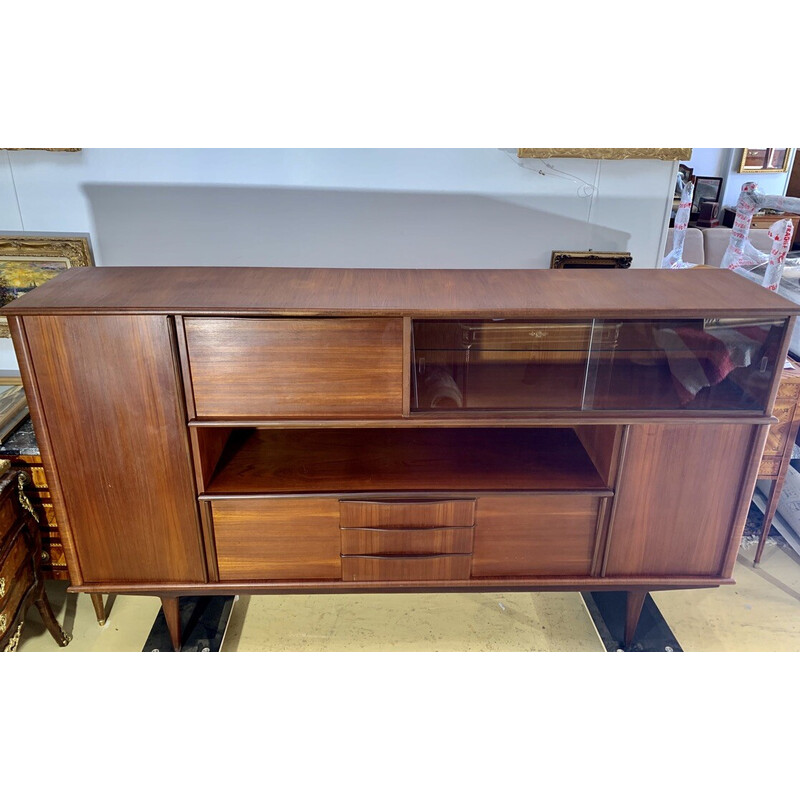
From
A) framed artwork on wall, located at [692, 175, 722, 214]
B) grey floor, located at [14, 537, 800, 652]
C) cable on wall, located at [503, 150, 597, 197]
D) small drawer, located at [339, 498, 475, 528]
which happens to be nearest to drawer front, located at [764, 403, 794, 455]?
grey floor, located at [14, 537, 800, 652]

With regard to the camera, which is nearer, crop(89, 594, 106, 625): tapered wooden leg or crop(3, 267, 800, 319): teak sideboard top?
crop(3, 267, 800, 319): teak sideboard top

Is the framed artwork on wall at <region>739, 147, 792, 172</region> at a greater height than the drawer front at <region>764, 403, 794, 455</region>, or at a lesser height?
greater

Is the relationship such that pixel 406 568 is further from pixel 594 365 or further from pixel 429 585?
pixel 594 365

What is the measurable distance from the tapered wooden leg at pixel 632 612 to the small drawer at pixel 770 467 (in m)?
0.69

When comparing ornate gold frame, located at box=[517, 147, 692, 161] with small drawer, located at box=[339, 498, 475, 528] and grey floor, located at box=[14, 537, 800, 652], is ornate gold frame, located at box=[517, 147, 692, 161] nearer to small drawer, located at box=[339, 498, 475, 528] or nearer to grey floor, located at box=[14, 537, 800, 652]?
small drawer, located at box=[339, 498, 475, 528]

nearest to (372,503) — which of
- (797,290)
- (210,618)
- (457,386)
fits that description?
(457,386)

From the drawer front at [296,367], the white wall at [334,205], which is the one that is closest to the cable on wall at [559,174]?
the white wall at [334,205]

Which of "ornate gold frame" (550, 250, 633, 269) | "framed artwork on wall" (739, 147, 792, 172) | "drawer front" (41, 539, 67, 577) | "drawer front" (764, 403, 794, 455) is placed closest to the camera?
"drawer front" (41, 539, 67, 577)

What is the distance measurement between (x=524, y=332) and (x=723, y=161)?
16.5 ft

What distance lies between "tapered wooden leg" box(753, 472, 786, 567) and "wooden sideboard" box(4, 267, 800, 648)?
2.06 feet

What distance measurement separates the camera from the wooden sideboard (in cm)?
151

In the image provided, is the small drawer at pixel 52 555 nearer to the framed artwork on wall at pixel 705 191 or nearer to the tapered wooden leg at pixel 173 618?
→ the tapered wooden leg at pixel 173 618

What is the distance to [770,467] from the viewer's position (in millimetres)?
2244

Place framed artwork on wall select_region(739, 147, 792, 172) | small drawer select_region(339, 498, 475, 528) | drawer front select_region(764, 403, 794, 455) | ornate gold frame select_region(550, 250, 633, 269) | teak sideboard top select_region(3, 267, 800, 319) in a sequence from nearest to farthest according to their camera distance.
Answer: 1. teak sideboard top select_region(3, 267, 800, 319)
2. small drawer select_region(339, 498, 475, 528)
3. drawer front select_region(764, 403, 794, 455)
4. ornate gold frame select_region(550, 250, 633, 269)
5. framed artwork on wall select_region(739, 147, 792, 172)
